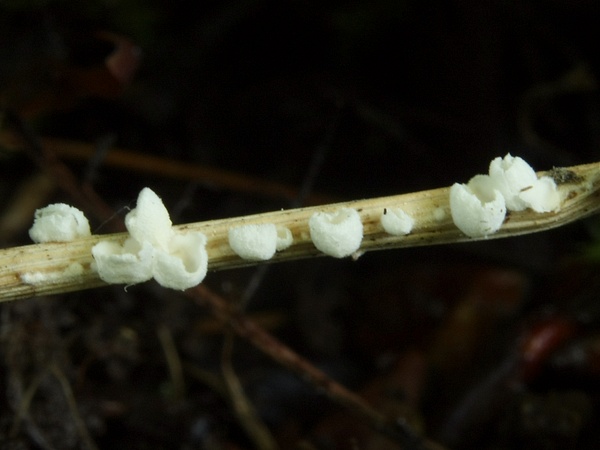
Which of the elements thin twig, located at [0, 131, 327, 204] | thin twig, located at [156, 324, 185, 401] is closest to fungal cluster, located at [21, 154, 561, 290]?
thin twig, located at [156, 324, 185, 401]

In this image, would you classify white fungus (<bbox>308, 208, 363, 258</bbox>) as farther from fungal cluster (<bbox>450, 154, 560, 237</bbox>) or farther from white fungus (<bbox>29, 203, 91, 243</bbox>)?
white fungus (<bbox>29, 203, 91, 243</bbox>)

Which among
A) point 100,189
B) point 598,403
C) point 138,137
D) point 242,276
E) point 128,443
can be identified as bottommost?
point 598,403

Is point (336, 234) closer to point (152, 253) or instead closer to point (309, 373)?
point (152, 253)

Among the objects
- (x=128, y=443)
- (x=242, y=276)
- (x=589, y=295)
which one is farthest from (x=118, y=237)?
(x=589, y=295)

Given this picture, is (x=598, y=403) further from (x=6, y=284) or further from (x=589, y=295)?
(x=6, y=284)

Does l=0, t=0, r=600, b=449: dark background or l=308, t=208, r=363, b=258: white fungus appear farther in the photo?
l=0, t=0, r=600, b=449: dark background

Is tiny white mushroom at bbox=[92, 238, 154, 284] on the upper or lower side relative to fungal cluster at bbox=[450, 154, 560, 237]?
lower
